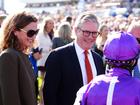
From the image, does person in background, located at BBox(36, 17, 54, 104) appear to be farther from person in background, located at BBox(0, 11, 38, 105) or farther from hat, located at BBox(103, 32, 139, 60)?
hat, located at BBox(103, 32, 139, 60)

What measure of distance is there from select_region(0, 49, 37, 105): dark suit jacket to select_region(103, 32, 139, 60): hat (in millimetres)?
1080

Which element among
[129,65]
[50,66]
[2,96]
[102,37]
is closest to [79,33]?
[50,66]

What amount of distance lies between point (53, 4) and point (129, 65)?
64145 mm

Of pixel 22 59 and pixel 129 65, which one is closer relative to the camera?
pixel 129 65

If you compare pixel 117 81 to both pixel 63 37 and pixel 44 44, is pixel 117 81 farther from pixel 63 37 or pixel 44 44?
pixel 44 44

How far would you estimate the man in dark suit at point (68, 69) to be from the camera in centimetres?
454

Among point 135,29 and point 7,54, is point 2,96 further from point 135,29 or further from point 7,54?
point 135,29

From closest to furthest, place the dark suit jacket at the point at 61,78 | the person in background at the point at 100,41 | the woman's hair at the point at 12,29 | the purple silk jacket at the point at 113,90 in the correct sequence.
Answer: the purple silk jacket at the point at 113,90 → the woman's hair at the point at 12,29 → the dark suit jacket at the point at 61,78 → the person in background at the point at 100,41

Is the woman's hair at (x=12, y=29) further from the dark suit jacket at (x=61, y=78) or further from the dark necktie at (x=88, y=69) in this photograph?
the dark necktie at (x=88, y=69)

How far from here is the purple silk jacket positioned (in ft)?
9.37

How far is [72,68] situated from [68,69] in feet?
0.14

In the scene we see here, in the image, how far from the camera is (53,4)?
66688 mm

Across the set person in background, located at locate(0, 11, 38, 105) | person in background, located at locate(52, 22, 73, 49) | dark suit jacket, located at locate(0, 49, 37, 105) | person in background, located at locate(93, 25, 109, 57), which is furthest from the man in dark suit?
person in background, located at locate(52, 22, 73, 49)

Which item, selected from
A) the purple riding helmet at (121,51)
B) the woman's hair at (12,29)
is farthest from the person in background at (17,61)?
the purple riding helmet at (121,51)
